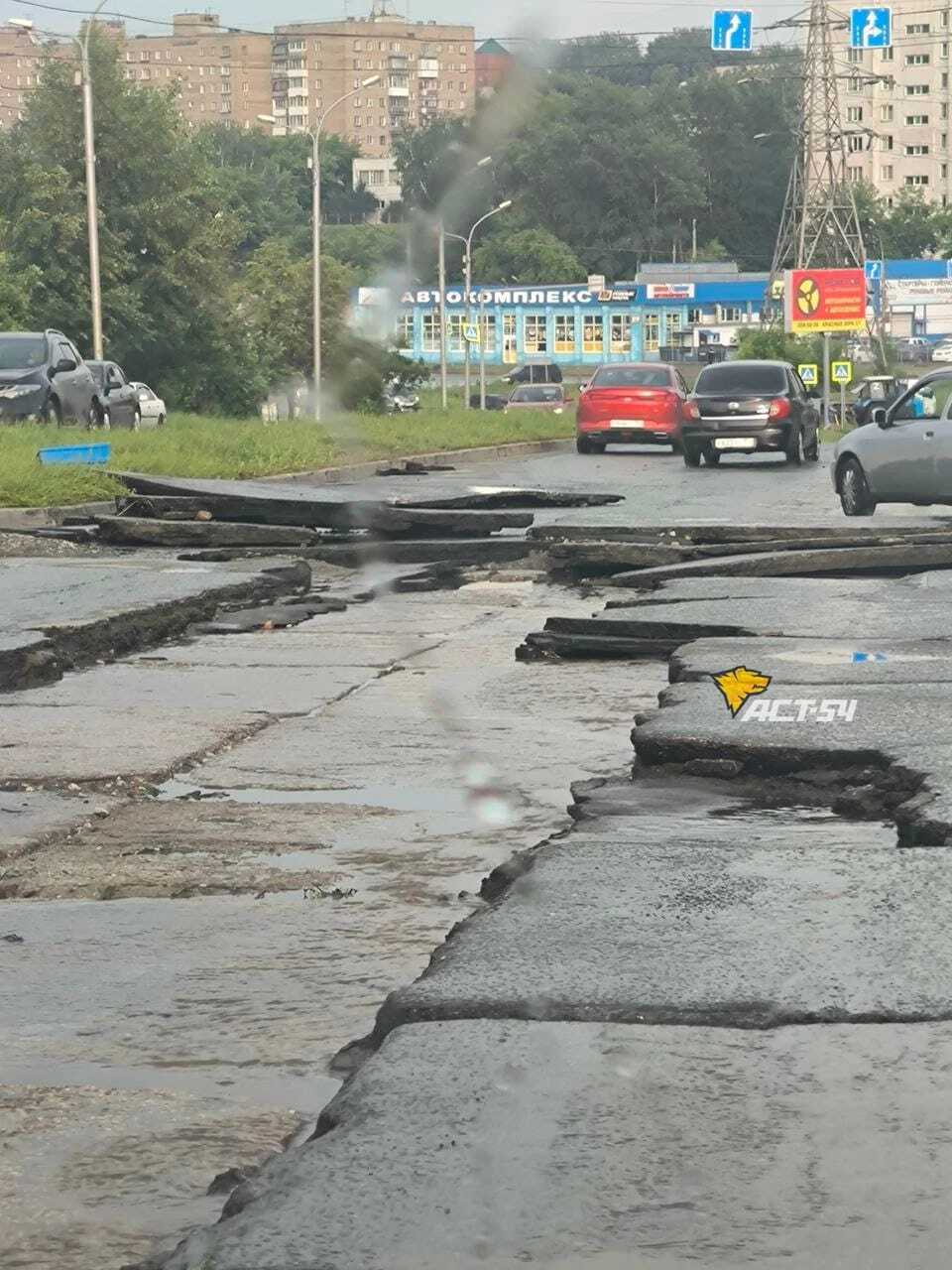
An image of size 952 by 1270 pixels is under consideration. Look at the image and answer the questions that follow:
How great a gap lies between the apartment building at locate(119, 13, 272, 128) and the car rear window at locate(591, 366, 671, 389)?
3226cm

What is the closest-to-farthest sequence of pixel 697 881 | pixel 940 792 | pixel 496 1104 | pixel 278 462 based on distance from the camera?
1. pixel 496 1104
2. pixel 697 881
3. pixel 940 792
4. pixel 278 462

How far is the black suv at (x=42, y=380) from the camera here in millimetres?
27953

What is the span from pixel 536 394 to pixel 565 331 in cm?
6186

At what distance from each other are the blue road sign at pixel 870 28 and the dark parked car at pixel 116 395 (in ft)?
82.2

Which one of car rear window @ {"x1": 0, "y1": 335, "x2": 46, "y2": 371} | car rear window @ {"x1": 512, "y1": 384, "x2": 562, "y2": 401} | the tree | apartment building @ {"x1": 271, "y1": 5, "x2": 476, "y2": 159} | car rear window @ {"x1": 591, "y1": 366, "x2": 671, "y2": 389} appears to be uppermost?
apartment building @ {"x1": 271, "y1": 5, "x2": 476, "y2": 159}

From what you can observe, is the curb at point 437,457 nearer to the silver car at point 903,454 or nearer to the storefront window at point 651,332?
the silver car at point 903,454

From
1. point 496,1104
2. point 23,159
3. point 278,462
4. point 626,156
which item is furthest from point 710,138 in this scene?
point 23,159

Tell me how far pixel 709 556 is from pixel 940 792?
7952mm

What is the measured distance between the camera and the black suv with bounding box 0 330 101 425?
91.7 feet

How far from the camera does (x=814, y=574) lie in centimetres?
1337

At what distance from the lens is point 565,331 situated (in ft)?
24.4

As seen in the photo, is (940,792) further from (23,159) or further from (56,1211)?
(23,159)

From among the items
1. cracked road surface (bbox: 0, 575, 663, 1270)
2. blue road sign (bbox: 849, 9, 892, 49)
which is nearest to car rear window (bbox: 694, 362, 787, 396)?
cracked road surface (bbox: 0, 575, 663, 1270)

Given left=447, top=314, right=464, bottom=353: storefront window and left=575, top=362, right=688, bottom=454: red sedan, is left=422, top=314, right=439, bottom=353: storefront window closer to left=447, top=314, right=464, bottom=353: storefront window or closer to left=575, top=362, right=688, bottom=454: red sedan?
left=447, top=314, right=464, bottom=353: storefront window
